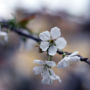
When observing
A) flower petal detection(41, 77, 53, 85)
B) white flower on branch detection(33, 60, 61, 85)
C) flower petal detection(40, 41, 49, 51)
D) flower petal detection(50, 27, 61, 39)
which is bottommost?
flower petal detection(41, 77, 53, 85)

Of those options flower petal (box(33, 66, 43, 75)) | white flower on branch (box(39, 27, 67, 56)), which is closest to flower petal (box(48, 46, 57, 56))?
white flower on branch (box(39, 27, 67, 56))

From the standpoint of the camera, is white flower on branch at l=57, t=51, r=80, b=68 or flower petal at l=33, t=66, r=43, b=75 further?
flower petal at l=33, t=66, r=43, b=75

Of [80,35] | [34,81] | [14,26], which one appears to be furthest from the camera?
[80,35]

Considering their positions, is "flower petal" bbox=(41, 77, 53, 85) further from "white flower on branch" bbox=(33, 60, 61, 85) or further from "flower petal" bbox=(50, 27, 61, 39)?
"flower petal" bbox=(50, 27, 61, 39)

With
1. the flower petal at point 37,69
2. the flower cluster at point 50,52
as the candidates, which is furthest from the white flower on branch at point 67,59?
the flower petal at point 37,69

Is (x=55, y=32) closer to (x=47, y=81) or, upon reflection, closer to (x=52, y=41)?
(x=52, y=41)

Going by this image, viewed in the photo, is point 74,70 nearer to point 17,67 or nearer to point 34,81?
point 34,81

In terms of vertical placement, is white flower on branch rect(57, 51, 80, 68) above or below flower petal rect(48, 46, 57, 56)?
below

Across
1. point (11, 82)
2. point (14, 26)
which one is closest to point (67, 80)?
point (11, 82)
